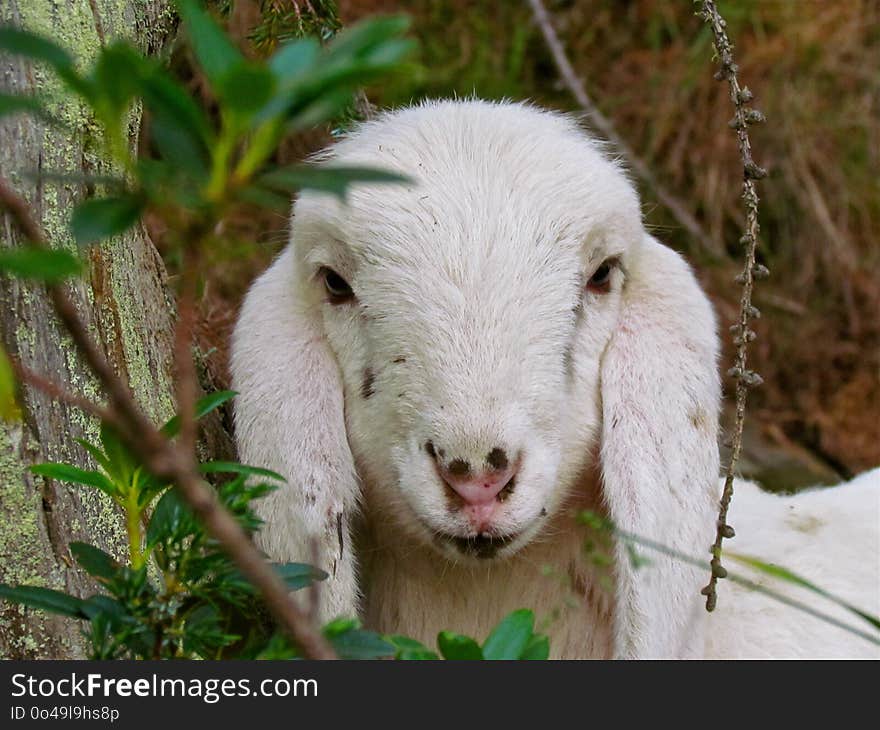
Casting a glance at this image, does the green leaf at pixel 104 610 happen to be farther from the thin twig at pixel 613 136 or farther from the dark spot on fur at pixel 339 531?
the thin twig at pixel 613 136

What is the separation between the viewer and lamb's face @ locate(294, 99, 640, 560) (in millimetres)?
2312

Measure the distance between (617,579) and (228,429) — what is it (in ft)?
3.45

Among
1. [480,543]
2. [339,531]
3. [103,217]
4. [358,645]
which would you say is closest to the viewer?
[103,217]

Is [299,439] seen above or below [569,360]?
below

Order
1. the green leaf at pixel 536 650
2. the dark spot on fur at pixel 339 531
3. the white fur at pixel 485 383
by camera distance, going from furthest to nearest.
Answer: the dark spot on fur at pixel 339 531
the white fur at pixel 485 383
the green leaf at pixel 536 650

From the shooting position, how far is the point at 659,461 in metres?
2.65

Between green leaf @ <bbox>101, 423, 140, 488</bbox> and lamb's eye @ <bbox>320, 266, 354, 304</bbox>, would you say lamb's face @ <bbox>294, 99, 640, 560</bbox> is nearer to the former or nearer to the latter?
lamb's eye @ <bbox>320, 266, 354, 304</bbox>

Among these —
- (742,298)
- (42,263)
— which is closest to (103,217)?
(42,263)

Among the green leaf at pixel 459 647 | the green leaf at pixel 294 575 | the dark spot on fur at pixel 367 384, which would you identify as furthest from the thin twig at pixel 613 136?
the green leaf at pixel 459 647

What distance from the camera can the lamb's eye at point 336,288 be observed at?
8.80 ft

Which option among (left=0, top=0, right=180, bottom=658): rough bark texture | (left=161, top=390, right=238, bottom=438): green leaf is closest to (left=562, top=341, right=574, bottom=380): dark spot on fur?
(left=161, top=390, right=238, bottom=438): green leaf

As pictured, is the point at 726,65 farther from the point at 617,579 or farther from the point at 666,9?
the point at 666,9

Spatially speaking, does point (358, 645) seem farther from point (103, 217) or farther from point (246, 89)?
point (246, 89)

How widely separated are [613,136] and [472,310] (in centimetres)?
338
